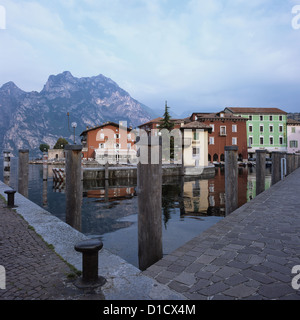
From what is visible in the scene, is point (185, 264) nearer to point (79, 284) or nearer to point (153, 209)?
point (153, 209)

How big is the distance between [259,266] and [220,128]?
174 ft

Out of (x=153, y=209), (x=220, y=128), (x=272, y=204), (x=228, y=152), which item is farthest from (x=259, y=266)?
(x=220, y=128)

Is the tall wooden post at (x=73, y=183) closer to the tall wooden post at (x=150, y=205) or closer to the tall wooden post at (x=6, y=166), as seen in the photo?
the tall wooden post at (x=150, y=205)

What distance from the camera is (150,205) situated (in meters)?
3.22

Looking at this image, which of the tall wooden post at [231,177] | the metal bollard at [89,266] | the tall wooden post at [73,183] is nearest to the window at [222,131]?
the tall wooden post at [231,177]

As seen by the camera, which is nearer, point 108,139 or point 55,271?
point 55,271

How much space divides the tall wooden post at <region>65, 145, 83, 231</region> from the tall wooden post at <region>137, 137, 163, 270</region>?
1.83m

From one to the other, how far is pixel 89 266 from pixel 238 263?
1726 millimetres

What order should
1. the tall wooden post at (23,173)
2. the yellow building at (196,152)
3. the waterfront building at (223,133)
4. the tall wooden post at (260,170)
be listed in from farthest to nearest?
the waterfront building at (223,133), the yellow building at (196,152), the tall wooden post at (23,173), the tall wooden post at (260,170)

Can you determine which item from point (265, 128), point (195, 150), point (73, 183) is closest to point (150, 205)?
point (73, 183)

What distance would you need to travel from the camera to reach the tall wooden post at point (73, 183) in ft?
15.1

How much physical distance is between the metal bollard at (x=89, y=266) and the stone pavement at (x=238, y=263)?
0.63 meters

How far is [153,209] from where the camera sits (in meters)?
3.23

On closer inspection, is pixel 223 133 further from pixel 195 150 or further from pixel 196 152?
pixel 196 152
